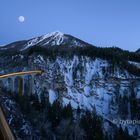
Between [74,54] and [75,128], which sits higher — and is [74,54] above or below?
above

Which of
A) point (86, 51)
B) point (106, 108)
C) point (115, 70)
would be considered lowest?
point (106, 108)

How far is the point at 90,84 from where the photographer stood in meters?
103

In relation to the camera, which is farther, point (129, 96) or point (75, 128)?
point (129, 96)

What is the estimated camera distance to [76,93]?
332 feet

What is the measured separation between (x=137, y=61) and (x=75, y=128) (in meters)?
65.1

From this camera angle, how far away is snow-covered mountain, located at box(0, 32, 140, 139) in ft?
323

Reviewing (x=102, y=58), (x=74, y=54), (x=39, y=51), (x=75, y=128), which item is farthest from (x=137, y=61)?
(x=75, y=128)

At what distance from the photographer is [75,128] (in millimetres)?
69875

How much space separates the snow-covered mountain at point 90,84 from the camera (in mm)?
98375

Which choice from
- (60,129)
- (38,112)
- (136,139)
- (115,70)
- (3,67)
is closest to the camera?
(60,129)

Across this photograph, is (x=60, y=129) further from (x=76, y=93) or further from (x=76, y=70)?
(x=76, y=70)

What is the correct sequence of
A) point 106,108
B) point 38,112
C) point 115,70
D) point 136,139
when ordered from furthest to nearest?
point 115,70 < point 106,108 < point 136,139 < point 38,112

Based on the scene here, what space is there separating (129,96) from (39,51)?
36.9 m

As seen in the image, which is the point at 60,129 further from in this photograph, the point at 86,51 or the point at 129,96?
the point at 86,51
